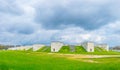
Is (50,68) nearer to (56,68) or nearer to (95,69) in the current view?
(56,68)

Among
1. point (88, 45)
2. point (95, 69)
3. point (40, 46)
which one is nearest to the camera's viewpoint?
point (95, 69)

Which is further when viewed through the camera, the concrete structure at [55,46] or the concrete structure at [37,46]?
the concrete structure at [37,46]

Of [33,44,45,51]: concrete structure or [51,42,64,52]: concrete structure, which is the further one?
[33,44,45,51]: concrete structure

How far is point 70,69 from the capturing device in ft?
98.3

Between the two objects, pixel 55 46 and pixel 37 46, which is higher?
pixel 37 46

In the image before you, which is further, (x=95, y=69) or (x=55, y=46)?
(x=55, y=46)

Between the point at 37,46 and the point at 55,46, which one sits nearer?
the point at 55,46

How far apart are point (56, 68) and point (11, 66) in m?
4.91

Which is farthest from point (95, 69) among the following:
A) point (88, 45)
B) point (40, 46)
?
point (40, 46)

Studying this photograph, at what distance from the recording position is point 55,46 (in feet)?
370

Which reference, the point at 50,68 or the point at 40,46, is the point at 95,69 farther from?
the point at 40,46

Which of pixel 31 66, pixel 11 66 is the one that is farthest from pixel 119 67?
pixel 11 66

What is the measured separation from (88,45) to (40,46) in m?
26.0

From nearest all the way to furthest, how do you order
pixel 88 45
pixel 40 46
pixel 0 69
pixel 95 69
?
pixel 0 69 → pixel 95 69 → pixel 88 45 → pixel 40 46
